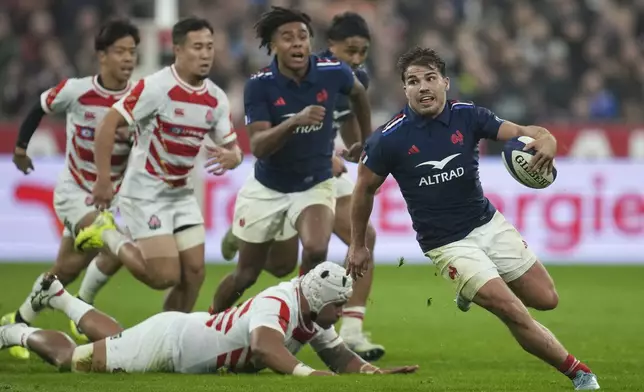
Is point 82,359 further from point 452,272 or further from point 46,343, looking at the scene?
point 452,272

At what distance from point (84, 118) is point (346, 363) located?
3.38m

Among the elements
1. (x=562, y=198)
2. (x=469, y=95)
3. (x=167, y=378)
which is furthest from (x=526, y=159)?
(x=469, y=95)

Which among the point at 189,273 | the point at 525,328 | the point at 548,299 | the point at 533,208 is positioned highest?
the point at 548,299

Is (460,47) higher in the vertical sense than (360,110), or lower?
higher

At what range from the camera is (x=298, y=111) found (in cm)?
1020

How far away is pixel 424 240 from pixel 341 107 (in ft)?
9.74

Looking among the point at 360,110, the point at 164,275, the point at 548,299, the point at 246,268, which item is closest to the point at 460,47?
the point at 360,110

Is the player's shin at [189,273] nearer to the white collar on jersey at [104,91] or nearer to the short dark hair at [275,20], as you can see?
the white collar on jersey at [104,91]

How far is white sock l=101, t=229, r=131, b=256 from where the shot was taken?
10.4m

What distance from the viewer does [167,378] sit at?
28.4 feet

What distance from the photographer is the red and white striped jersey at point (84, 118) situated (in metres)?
11.0

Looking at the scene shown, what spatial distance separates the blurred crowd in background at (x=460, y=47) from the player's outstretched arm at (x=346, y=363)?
11634 millimetres

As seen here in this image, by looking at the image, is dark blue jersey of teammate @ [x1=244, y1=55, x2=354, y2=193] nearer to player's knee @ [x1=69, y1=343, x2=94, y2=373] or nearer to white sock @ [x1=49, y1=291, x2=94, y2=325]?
white sock @ [x1=49, y1=291, x2=94, y2=325]

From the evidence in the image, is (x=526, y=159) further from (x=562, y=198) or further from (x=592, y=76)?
(x=592, y=76)
